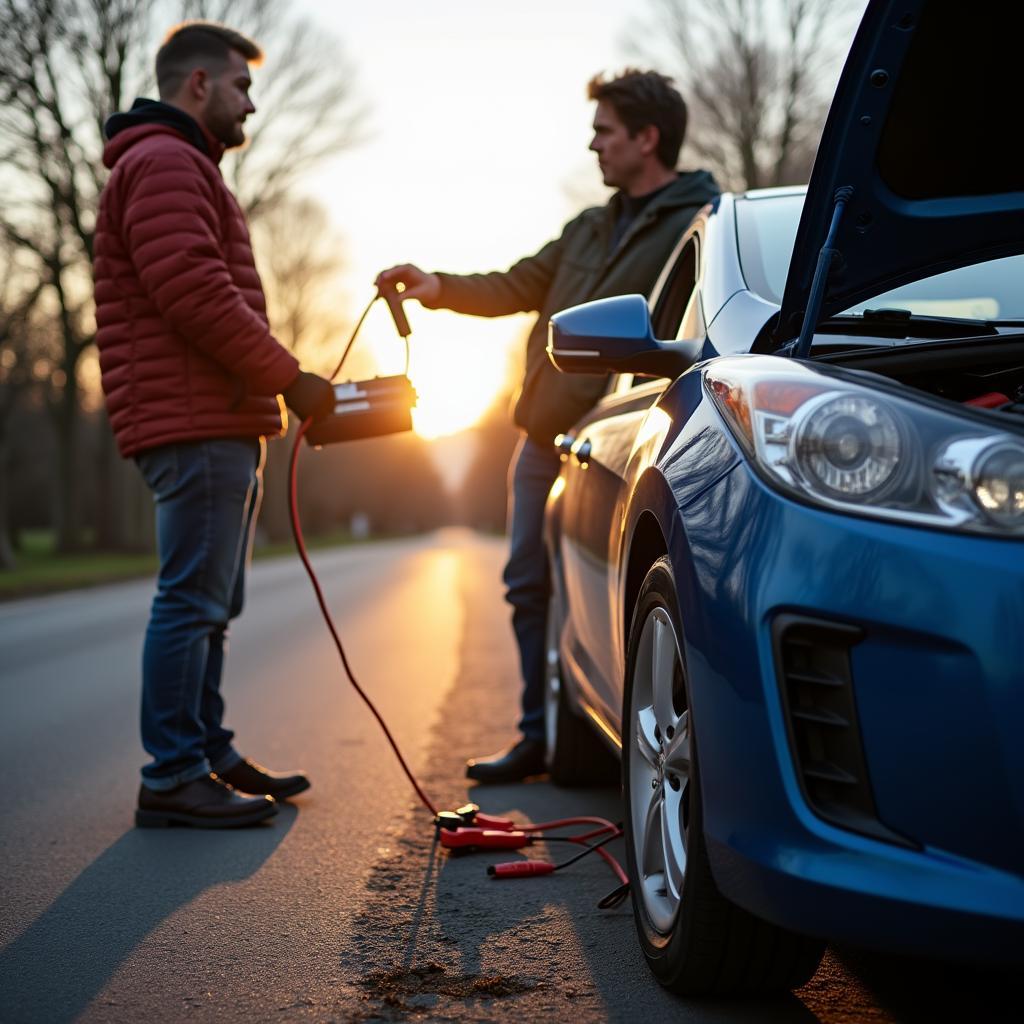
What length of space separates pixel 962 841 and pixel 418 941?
1.36 metres

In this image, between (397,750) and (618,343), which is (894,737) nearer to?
(618,343)

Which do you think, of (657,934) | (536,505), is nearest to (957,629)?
(657,934)

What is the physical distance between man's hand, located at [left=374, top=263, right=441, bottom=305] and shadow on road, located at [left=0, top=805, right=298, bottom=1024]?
1.77 m

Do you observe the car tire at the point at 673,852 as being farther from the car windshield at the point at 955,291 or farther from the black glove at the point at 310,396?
the black glove at the point at 310,396

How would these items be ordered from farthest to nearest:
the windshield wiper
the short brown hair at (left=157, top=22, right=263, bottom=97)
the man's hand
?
1. the man's hand
2. the short brown hair at (left=157, top=22, right=263, bottom=97)
3. the windshield wiper

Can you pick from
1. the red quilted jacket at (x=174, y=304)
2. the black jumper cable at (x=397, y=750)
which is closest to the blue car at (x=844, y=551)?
the black jumper cable at (x=397, y=750)

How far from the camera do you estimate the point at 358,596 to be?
15914mm

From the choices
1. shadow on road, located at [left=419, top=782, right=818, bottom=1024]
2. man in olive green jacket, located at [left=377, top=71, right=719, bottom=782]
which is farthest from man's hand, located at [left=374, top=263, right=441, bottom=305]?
shadow on road, located at [left=419, top=782, right=818, bottom=1024]

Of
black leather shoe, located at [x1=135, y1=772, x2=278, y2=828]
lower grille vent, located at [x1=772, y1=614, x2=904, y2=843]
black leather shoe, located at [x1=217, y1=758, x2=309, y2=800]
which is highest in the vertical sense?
lower grille vent, located at [x1=772, y1=614, x2=904, y2=843]

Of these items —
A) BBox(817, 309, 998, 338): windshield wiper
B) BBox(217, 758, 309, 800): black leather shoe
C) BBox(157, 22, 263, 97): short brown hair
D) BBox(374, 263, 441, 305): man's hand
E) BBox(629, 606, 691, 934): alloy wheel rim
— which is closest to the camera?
BBox(629, 606, 691, 934): alloy wheel rim

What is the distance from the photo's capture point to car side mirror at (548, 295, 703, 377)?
302cm

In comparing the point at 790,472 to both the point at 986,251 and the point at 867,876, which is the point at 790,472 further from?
the point at 986,251

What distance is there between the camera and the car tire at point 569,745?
4473mm

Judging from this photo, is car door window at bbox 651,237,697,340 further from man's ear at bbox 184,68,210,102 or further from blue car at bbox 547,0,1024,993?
man's ear at bbox 184,68,210,102
